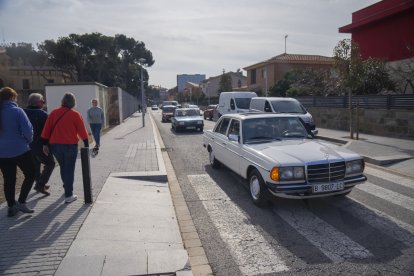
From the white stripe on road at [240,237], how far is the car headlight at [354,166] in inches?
71.5

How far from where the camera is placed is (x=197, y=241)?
15.3 feet

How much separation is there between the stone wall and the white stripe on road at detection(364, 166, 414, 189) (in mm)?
5936

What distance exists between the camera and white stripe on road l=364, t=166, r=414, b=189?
24.5ft

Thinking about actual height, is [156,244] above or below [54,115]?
below

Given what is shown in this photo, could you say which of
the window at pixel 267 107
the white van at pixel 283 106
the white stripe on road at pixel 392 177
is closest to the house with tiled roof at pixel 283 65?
the white van at pixel 283 106

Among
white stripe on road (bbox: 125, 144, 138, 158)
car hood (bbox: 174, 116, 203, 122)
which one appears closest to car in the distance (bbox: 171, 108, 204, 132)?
car hood (bbox: 174, 116, 203, 122)

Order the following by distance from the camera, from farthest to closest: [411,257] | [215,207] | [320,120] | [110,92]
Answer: [110,92], [320,120], [215,207], [411,257]

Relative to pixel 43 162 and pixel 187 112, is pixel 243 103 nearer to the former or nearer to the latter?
pixel 187 112

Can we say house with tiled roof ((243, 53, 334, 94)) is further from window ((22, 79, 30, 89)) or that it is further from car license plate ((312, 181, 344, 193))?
window ((22, 79, 30, 89))

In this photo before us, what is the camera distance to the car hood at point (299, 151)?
552 centimetres

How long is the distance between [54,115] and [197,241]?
3.04 metres

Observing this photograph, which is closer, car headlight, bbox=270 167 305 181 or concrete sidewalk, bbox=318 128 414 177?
car headlight, bbox=270 167 305 181

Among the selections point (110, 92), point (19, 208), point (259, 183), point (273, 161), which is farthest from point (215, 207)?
point (110, 92)

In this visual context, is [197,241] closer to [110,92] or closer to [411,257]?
[411,257]
